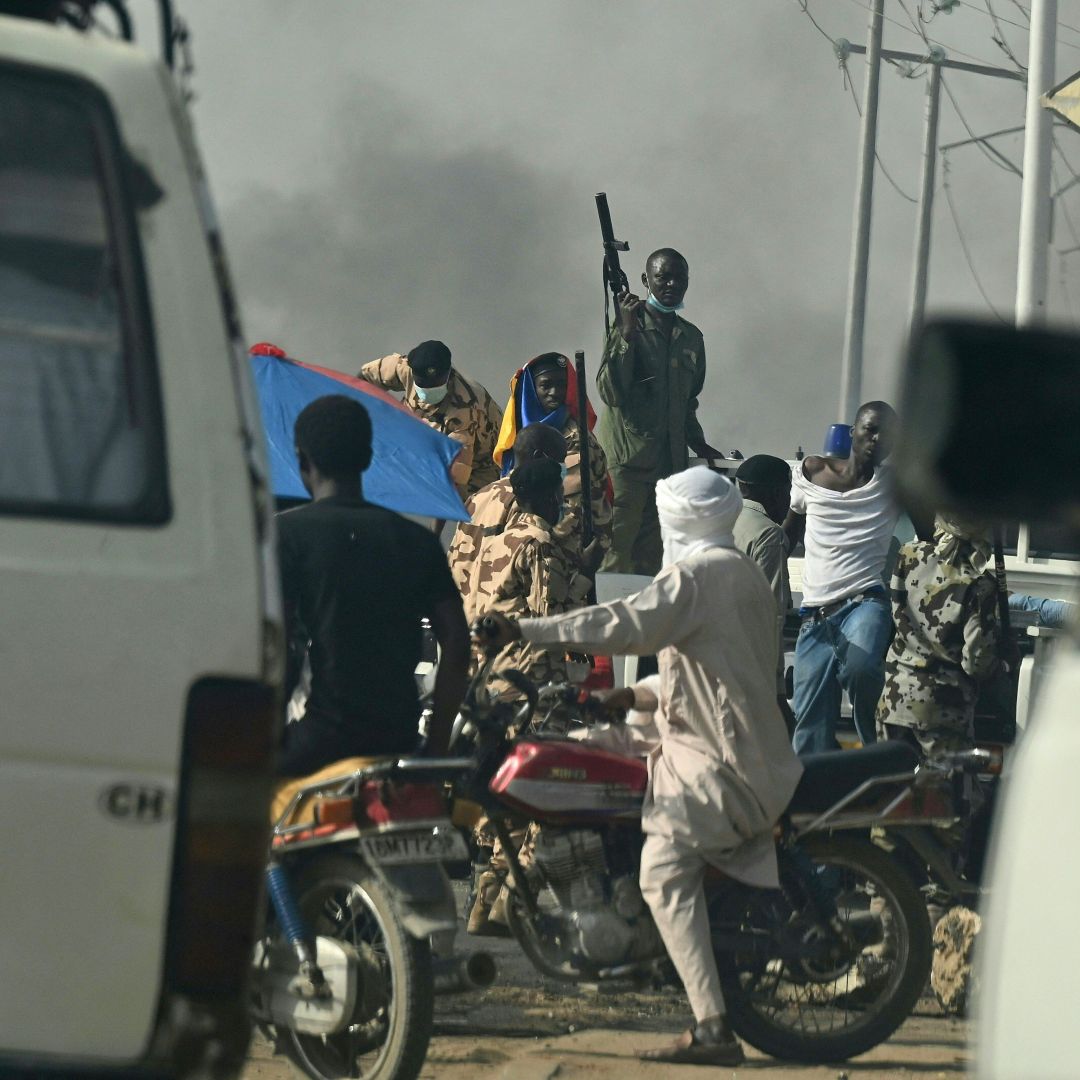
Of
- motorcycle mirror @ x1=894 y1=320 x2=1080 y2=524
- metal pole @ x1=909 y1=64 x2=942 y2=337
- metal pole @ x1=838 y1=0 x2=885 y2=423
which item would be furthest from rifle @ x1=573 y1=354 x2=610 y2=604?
metal pole @ x1=909 y1=64 x2=942 y2=337

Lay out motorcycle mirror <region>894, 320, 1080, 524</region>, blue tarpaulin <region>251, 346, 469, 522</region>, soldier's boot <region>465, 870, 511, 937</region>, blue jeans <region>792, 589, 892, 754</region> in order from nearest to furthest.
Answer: motorcycle mirror <region>894, 320, 1080, 524</region> → soldier's boot <region>465, 870, 511, 937</region> → blue jeans <region>792, 589, 892, 754</region> → blue tarpaulin <region>251, 346, 469, 522</region>

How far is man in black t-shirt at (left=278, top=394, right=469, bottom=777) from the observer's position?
5.23m

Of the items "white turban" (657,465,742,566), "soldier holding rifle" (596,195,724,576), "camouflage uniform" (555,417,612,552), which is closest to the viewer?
"white turban" (657,465,742,566)

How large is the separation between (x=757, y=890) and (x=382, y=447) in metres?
3.37

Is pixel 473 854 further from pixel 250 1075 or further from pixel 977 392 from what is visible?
pixel 977 392

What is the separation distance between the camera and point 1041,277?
520 inches

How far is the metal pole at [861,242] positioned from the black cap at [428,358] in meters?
16.4

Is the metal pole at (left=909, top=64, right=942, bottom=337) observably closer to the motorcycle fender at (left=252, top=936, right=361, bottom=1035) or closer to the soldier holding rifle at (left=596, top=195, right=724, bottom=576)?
the soldier holding rifle at (left=596, top=195, right=724, bottom=576)

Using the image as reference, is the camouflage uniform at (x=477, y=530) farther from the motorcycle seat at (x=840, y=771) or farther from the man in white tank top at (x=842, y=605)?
the motorcycle seat at (x=840, y=771)

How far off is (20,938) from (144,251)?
944 mm

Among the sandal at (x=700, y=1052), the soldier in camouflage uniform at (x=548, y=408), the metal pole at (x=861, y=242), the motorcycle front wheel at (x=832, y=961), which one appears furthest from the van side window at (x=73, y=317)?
the metal pole at (x=861, y=242)

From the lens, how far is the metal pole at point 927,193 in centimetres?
3306

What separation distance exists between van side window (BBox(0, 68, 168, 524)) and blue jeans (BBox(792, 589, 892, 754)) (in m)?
5.81

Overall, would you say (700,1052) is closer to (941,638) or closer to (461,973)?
(461,973)
